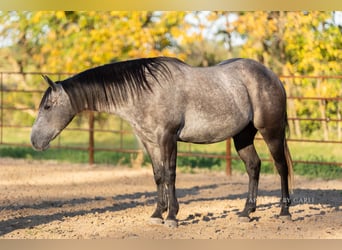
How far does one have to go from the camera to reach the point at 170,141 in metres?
5.11

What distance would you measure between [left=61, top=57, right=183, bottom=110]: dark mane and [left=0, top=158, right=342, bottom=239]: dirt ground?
118 centimetres

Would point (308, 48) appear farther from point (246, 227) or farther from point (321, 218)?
point (246, 227)

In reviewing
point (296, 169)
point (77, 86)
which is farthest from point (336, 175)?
point (77, 86)

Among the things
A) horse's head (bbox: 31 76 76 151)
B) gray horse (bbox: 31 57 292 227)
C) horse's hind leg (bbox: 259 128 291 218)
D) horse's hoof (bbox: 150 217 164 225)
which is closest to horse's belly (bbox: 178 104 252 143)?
gray horse (bbox: 31 57 292 227)

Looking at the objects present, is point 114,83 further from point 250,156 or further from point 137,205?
point 137,205

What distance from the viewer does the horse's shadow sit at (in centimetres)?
550

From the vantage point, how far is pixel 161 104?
5109 mm

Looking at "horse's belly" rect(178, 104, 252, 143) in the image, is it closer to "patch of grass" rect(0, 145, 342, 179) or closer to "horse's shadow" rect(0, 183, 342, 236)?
"horse's shadow" rect(0, 183, 342, 236)

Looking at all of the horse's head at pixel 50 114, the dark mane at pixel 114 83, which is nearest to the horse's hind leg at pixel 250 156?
the dark mane at pixel 114 83

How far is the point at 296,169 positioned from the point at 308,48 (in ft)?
7.94

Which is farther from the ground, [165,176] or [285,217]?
[165,176]

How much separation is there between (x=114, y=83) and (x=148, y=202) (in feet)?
6.67

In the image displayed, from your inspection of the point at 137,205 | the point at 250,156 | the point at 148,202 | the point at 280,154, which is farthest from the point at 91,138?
the point at 280,154

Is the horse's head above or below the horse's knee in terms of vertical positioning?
above
